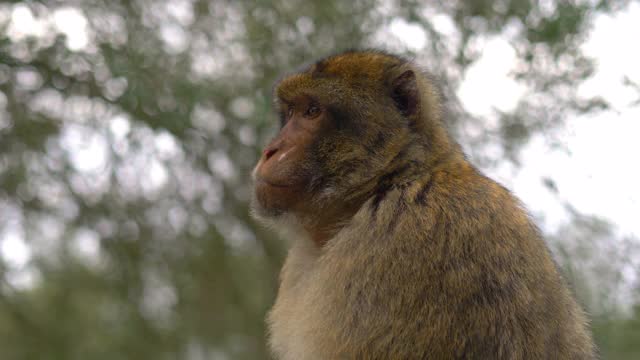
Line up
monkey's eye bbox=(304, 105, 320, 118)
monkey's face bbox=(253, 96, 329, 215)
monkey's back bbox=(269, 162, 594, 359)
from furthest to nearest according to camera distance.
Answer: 1. monkey's eye bbox=(304, 105, 320, 118)
2. monkey's face bbox=(253, 96, 329, 215)
3. monkey's back bbox=(269, 162, 594, 359)

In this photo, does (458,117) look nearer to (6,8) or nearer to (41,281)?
(6,8)

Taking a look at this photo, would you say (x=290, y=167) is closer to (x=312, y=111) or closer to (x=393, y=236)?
(x=312, y=111)

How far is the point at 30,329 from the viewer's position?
31.7 ft

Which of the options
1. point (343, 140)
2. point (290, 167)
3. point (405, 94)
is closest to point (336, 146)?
point (343, 140)

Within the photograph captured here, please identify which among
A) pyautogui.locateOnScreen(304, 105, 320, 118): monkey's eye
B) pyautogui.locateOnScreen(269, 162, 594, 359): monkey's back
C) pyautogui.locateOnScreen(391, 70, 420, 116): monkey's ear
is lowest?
pyautogui.locateOnScreen(269, 162, 594, 359): monkey's back

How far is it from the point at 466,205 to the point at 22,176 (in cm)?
605

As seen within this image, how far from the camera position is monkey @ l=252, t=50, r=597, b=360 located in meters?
2.52

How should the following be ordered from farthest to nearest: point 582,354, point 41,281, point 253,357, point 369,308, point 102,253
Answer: point 41,281
point 253,357
point 102,253
point 582,354
point 369,308

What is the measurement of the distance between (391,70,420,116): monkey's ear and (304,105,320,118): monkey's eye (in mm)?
285

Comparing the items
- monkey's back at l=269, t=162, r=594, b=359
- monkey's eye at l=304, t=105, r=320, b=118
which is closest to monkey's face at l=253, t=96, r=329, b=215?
monkey's eye at l=304, t=105, r=320, b=118

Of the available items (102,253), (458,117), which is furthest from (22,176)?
(458,117)

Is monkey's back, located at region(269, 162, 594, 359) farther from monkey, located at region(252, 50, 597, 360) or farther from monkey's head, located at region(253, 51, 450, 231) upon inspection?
monkey's head, located at region(253, 51, 450, 231)

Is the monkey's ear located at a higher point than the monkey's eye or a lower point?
higher

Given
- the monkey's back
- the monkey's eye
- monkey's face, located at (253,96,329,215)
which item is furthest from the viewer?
the monkey's eye
